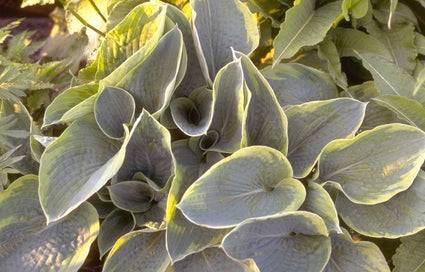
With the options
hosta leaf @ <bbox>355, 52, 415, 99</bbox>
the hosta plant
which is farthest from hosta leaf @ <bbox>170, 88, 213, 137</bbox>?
hosta leaf @ <bbox>355, 52, 415, 99</bbox>

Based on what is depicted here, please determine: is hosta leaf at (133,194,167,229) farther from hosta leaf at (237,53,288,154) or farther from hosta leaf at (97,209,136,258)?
hosta leaf at (237,53,288,154)

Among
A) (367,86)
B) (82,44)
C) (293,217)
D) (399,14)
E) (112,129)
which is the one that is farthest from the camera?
(82,44)

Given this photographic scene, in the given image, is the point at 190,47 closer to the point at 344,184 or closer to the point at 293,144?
the point at 293,144

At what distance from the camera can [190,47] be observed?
960 mm

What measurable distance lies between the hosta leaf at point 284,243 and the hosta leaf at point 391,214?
3.2 inches

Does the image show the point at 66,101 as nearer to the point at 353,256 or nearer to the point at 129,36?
the point at 129,36

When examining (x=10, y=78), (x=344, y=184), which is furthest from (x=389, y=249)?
(x=10, y=78)

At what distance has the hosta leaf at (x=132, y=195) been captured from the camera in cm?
88

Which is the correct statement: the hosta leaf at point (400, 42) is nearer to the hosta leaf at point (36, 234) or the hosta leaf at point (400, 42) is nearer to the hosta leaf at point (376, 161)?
the hosta leaf at point (376, 161)

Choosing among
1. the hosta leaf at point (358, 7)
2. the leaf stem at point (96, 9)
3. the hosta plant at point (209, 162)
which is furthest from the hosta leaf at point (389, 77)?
the leaf stem at point (96, 9)

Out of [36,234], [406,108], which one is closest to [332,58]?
[406,108]

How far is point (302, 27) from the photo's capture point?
1.05 m

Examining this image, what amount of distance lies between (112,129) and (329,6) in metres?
0.54

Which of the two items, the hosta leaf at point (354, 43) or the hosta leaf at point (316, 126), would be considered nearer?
the hosta leaf at point (316, 126)
